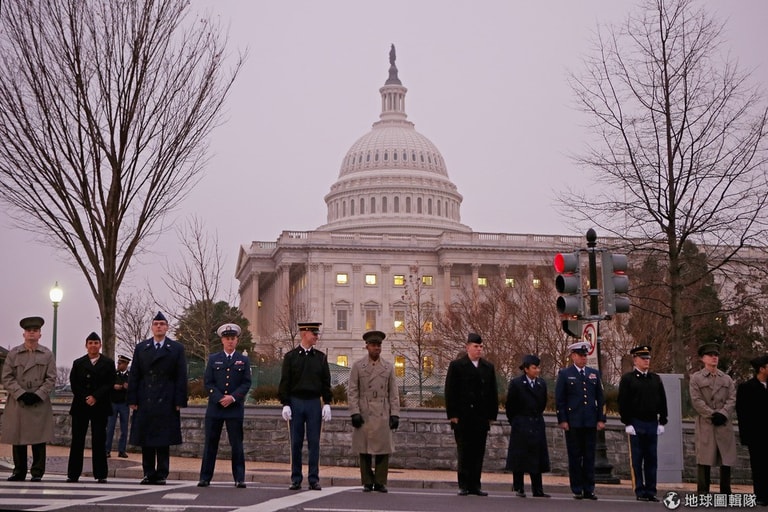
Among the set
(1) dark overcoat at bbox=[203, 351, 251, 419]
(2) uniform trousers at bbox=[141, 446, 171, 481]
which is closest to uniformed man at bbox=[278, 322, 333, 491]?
(1) dark overcoat at bbox=[203, 351, 251, 419]

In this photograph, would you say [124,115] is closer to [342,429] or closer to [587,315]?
[342,429]

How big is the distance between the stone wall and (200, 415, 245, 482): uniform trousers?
667 centimetres

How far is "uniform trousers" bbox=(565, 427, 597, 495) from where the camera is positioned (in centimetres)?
1446

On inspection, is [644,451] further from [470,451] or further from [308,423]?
[308,423]

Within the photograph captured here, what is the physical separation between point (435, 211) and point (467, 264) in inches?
1404

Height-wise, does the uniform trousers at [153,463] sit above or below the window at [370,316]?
below

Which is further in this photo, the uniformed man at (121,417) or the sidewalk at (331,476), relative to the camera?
the uniformed man at (121,417)

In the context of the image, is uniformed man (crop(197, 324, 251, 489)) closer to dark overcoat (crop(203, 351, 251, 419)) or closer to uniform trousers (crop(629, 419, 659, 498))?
dark overcoat (crop(203, 351, 251, 419))

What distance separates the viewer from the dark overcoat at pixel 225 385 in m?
14.1

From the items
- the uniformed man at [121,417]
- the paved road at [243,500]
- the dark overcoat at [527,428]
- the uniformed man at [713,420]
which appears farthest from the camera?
the uniformed man at [121,417]

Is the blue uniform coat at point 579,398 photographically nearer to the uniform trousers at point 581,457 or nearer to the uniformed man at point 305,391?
the uniform trousers at point 581,457

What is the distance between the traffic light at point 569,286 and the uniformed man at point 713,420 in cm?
230

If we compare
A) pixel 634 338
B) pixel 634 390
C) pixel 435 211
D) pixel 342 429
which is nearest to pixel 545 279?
pixel 634 338

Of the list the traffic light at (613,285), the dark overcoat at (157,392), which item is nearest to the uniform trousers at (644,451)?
the traffic light at (613,285)
